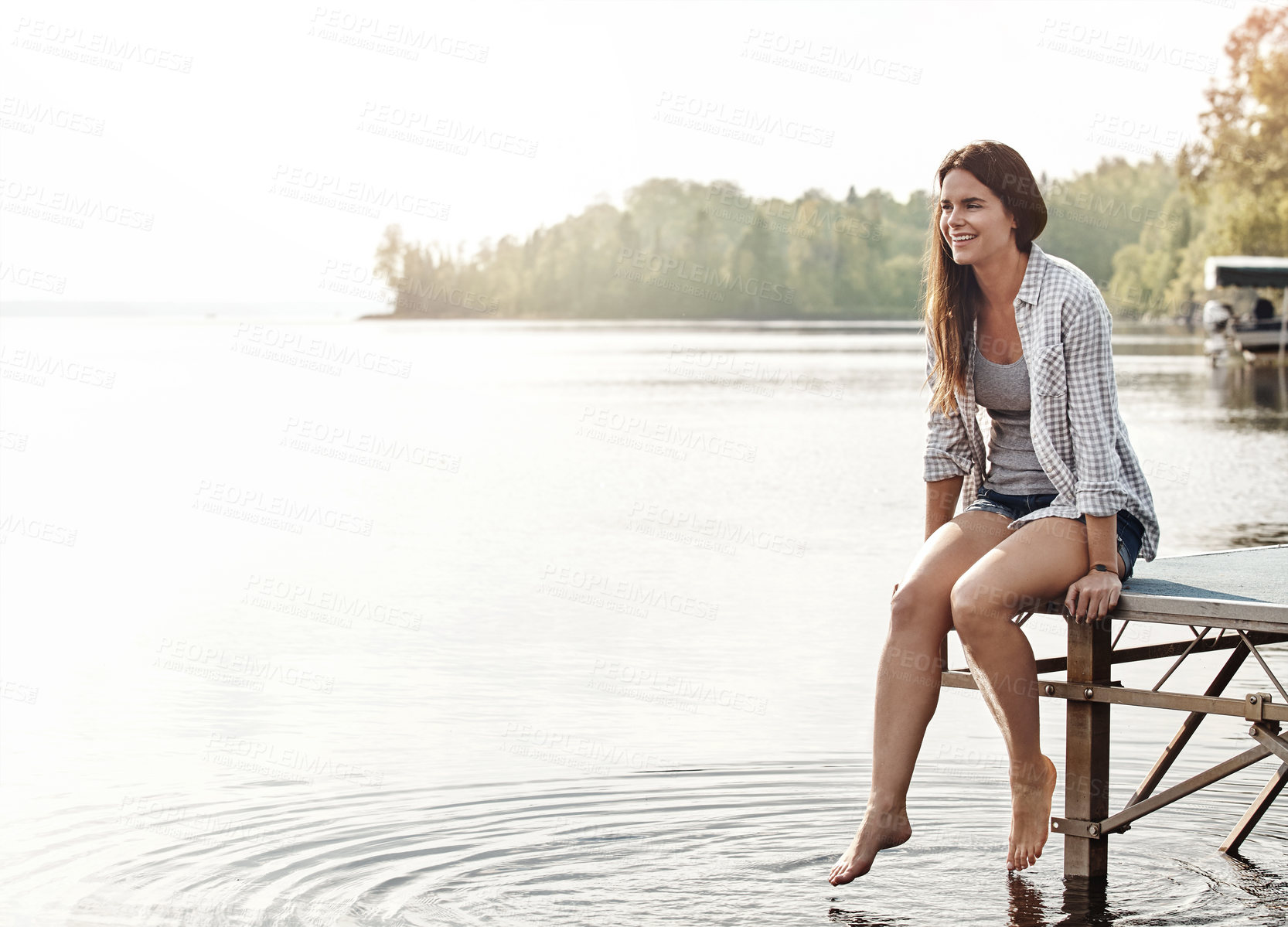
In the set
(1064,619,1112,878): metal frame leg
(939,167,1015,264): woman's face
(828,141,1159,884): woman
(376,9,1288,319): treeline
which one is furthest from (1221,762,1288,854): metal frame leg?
(376,9,1288,319): treeline

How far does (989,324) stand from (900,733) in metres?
1.15

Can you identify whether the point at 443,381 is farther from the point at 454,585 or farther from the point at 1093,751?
the point at 1093,751

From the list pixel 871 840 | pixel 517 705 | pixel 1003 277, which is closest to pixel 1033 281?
pixel 1003 277

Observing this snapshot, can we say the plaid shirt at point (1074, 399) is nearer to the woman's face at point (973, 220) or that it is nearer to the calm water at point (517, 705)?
the woman's face at point (973, 220)

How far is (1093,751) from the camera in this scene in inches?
178

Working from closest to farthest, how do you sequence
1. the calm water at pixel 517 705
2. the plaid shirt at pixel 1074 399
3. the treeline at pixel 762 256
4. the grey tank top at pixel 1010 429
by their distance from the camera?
the plaid shirt at pixel 1074 399 → the grey tank top at pixel 1010 429 → the calm water at pixel 517 705 → the treeline at pixel 762 256

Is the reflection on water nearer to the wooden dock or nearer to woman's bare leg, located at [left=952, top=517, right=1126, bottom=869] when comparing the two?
the wooden dock

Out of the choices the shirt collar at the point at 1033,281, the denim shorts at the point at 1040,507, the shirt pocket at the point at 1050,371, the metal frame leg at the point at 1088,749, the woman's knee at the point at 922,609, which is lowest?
the metal frame leg at the point at 1088,749

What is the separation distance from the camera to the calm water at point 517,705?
4.65 m

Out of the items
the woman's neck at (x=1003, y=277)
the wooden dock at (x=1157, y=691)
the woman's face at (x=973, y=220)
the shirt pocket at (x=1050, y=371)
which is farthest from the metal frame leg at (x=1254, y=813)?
the woman's face at (x=973, y=220)

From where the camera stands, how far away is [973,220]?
14.8 feet

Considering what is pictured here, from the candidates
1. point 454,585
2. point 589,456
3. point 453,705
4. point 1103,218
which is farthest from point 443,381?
point 1103,218

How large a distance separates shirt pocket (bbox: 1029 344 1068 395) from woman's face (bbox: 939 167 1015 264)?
34cm

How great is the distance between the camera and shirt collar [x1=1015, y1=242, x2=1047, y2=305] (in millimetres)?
4422
